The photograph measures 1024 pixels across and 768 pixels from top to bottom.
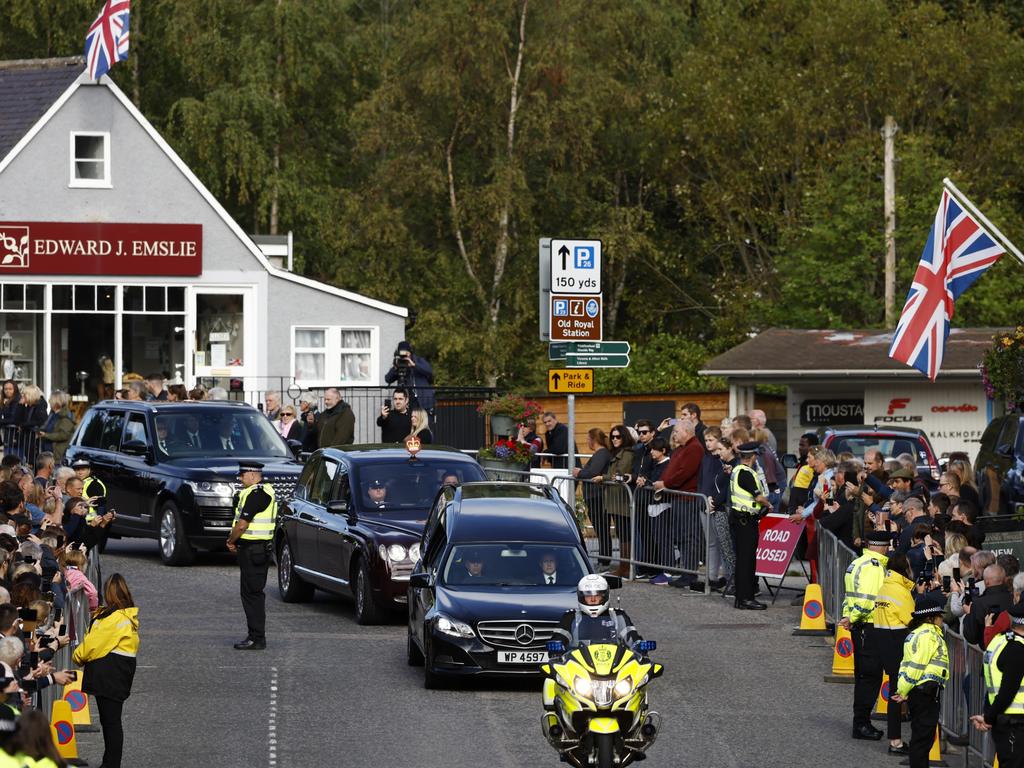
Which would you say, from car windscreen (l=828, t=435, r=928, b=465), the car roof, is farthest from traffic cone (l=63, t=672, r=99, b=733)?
car windscreen (l=828, t=435, r=928, b=465)

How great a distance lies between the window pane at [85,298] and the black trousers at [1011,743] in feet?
100

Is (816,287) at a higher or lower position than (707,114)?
lower

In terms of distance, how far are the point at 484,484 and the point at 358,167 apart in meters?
40.1

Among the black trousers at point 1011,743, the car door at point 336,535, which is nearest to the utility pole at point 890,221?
the car door at point 336,535

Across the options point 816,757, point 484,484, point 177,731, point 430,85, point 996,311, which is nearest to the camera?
point 816,757

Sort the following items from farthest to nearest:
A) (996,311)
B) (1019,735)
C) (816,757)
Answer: (996,311) → (816,757) → (1019,735)

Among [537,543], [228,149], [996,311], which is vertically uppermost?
[228,149]

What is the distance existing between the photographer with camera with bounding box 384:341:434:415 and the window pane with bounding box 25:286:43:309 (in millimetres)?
9222

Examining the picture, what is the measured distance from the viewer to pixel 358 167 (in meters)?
58.3

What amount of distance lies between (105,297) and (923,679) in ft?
96.1

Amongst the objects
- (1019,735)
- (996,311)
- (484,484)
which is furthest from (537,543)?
(996,311)

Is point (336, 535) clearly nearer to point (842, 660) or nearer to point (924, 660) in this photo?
point (842, 660)

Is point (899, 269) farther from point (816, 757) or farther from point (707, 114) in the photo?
point (816, 757)

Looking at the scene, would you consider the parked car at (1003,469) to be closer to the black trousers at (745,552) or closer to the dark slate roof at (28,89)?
the black trousers at (745,552)
